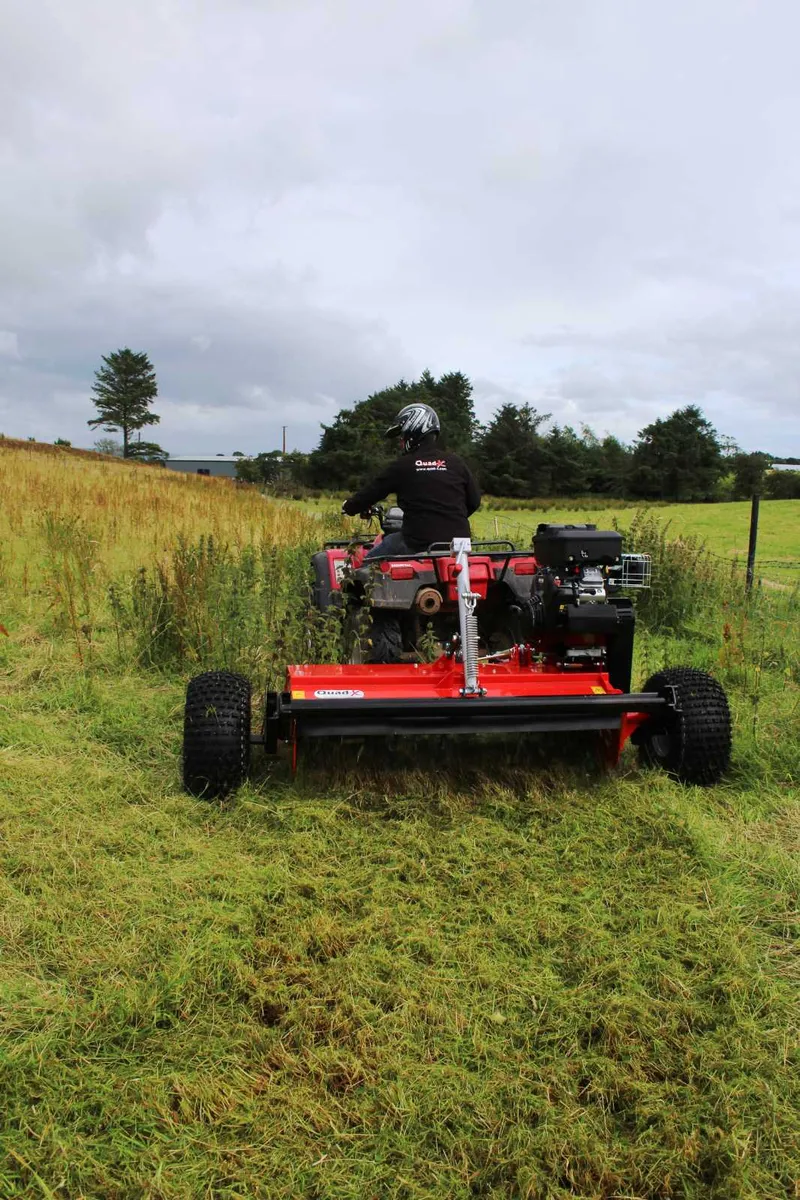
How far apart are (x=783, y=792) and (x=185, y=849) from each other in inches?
101

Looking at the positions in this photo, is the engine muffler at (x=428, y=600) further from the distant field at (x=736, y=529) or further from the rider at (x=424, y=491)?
the distant field at (x=736, y=529)

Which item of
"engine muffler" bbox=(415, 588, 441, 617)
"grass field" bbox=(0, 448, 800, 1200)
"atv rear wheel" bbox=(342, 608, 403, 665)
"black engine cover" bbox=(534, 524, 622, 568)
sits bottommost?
"grass field" bbox=(0, 448, 800, 1200)

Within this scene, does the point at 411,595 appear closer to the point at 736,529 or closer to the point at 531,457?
the point at 736,529

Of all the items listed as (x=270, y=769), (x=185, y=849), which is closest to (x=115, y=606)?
(x=270, y=769)

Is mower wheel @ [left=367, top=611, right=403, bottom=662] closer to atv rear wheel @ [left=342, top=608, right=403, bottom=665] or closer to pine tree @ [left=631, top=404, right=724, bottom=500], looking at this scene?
atv rear wheel @ [left=342, top=608, right=403, bottom=665]

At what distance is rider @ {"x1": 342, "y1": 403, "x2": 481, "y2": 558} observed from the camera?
4.48 m

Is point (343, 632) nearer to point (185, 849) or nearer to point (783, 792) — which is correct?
point (185, 849)

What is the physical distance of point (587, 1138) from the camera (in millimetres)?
1861

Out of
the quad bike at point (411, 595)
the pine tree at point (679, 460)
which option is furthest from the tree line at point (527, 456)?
the quad bike at point (411, 595)

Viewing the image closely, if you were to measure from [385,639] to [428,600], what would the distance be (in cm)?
37

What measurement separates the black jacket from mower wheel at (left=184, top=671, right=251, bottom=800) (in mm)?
1360

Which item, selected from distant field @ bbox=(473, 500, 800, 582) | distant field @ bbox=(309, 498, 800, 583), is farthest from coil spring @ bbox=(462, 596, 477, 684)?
distant field @ bbox=(473, 500, 800, 582)

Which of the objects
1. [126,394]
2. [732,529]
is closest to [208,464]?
[126,394]

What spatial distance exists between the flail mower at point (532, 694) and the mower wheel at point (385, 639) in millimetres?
431
